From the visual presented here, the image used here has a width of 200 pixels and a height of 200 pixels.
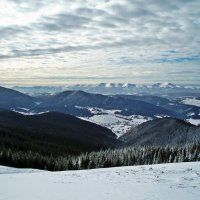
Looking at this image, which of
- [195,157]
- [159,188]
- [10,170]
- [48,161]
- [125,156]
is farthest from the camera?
[125,156]

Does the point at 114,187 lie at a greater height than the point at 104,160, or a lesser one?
greater

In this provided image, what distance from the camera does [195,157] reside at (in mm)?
90312

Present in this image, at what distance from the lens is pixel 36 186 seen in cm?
3550

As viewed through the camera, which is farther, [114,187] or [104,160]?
[104,160]

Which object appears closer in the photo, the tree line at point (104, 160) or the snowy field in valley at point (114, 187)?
the snowy field in valley at point (114, 187)

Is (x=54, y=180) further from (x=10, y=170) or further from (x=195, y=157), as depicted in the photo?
(x=195, y=157)

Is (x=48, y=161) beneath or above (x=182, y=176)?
beneath

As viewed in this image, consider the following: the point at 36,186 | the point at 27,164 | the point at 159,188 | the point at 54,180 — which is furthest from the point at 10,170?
the point at 27,164

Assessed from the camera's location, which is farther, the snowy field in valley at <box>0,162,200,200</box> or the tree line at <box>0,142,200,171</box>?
the tree line at <box>0,142,200,171</box>

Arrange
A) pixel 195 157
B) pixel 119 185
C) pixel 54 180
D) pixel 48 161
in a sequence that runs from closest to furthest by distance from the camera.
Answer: pixel 119 185 < pixel 54 180 < pixel 195 157 < pixel 48 161

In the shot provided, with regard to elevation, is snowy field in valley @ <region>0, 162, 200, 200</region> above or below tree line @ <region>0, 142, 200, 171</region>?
above

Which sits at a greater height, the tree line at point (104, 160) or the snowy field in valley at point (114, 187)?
the snowy field in valley at point (114, 187)

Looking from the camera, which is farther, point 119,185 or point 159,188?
point 119,185

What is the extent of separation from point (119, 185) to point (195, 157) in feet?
195
